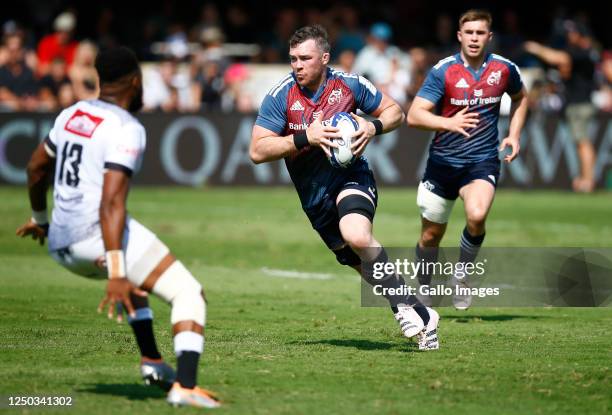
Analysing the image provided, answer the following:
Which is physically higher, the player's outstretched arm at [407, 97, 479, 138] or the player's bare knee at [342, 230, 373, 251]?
the player's outstretched arm at [407, 97, 479, 138]

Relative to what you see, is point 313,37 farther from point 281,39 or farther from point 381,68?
point 281,39

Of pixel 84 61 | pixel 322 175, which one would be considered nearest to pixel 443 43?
pixel 84 61

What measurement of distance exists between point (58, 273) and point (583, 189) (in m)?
13.5

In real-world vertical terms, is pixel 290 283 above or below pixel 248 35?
below

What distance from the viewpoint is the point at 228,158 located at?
2438 cm

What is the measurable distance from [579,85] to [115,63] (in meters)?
18.7

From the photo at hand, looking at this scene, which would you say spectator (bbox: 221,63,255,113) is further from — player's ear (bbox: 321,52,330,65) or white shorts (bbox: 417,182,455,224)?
player's ear (bbox: 321,52,330,65)

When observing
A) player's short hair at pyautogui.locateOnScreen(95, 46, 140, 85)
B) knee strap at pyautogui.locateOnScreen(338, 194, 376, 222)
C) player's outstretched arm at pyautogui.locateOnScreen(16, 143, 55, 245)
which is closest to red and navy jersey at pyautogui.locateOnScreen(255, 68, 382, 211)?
knee strap at pyautogui.locateOnScreen(338, 194, 376, 222)

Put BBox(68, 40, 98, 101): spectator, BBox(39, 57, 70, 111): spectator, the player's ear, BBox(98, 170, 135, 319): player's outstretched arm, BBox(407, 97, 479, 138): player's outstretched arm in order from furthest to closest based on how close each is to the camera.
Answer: BBox(39, 57, 70, 111): spectator → BBox(68, 40, 98, 101): spectator → BBox(407, 97, 479, 138): player's outstretched arm → the player's ear → BBox(98, 170, 135, 319): player's outstretched arm

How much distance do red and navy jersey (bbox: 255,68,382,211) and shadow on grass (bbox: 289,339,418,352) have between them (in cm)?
111

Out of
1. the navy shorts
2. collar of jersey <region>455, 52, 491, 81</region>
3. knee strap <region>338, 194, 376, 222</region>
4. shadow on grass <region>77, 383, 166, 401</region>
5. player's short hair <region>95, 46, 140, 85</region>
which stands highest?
collar of jersey <region>455, 52, 491, 81</region>

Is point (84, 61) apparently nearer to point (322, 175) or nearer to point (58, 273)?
point (58, 273)

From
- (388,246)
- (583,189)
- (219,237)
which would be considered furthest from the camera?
(583,189)

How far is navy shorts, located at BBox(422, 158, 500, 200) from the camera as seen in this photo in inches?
427
